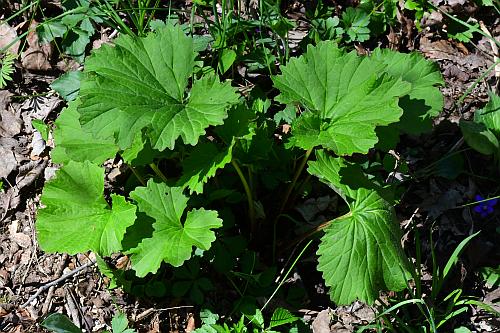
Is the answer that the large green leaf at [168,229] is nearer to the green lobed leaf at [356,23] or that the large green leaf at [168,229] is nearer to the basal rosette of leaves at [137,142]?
the basal rosette of leaves at [137,142]

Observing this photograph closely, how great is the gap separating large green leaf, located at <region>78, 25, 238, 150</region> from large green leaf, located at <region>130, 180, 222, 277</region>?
352 mm

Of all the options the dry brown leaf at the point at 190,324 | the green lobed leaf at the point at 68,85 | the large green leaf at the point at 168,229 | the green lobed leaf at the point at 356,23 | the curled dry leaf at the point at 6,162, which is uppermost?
the green lobed leaf at the point at 356,23

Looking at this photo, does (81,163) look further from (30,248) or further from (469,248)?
(469,248)

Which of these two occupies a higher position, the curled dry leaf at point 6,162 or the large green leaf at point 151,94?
the large green leaf at point 151,94

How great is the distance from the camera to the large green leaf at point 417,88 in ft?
9.63

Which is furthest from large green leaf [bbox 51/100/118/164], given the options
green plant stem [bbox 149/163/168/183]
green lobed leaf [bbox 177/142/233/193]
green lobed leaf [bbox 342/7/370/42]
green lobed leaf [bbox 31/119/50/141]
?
green lobed leaf [bbox 342/7/370/42]

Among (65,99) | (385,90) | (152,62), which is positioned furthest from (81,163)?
(385,90)

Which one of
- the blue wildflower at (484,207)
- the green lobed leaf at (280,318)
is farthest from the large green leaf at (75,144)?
the blue wildflower at (484,207)

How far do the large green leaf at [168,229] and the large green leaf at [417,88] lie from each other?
1008 mm

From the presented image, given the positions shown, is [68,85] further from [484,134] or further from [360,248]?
[484,134]

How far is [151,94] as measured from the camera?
2.59m

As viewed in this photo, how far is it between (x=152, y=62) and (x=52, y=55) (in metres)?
1.41

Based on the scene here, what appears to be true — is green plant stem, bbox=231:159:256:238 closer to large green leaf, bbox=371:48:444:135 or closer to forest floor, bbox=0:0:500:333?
forest floor, bbox=0:0:500:333

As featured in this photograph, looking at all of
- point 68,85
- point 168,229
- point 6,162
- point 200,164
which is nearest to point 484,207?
point 200,164
